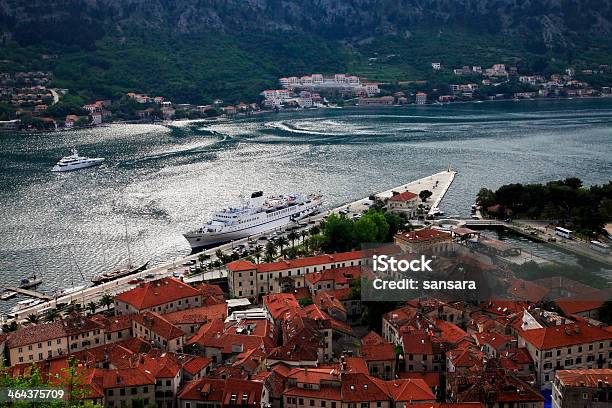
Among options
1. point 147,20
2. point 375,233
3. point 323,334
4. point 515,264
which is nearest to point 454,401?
point 323,334

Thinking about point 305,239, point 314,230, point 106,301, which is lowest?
point 305,239

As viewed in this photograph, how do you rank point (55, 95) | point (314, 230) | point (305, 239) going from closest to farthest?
point (305, 239) → point (314, 230) → point (55, 95)

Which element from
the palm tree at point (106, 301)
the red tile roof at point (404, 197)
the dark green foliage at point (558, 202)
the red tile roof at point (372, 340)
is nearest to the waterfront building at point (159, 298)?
the palm tree at point (106, 301)

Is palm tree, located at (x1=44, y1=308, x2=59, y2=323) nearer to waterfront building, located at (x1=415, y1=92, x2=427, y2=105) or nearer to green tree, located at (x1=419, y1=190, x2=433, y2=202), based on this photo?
green tree, located at (x1=419, y1=190, x2=433, y2=202)

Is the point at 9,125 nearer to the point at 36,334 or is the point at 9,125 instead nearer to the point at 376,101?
the point at 376,101

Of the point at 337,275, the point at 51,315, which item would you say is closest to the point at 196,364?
the point at 337,275

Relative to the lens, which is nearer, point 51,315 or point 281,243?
point 51,315

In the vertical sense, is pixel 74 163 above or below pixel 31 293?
above

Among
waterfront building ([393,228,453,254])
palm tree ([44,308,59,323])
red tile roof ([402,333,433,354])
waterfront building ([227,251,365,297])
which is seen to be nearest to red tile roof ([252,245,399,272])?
waterfront building ([227,251,365,297])

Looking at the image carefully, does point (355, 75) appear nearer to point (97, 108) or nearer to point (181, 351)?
point (97, 108)
